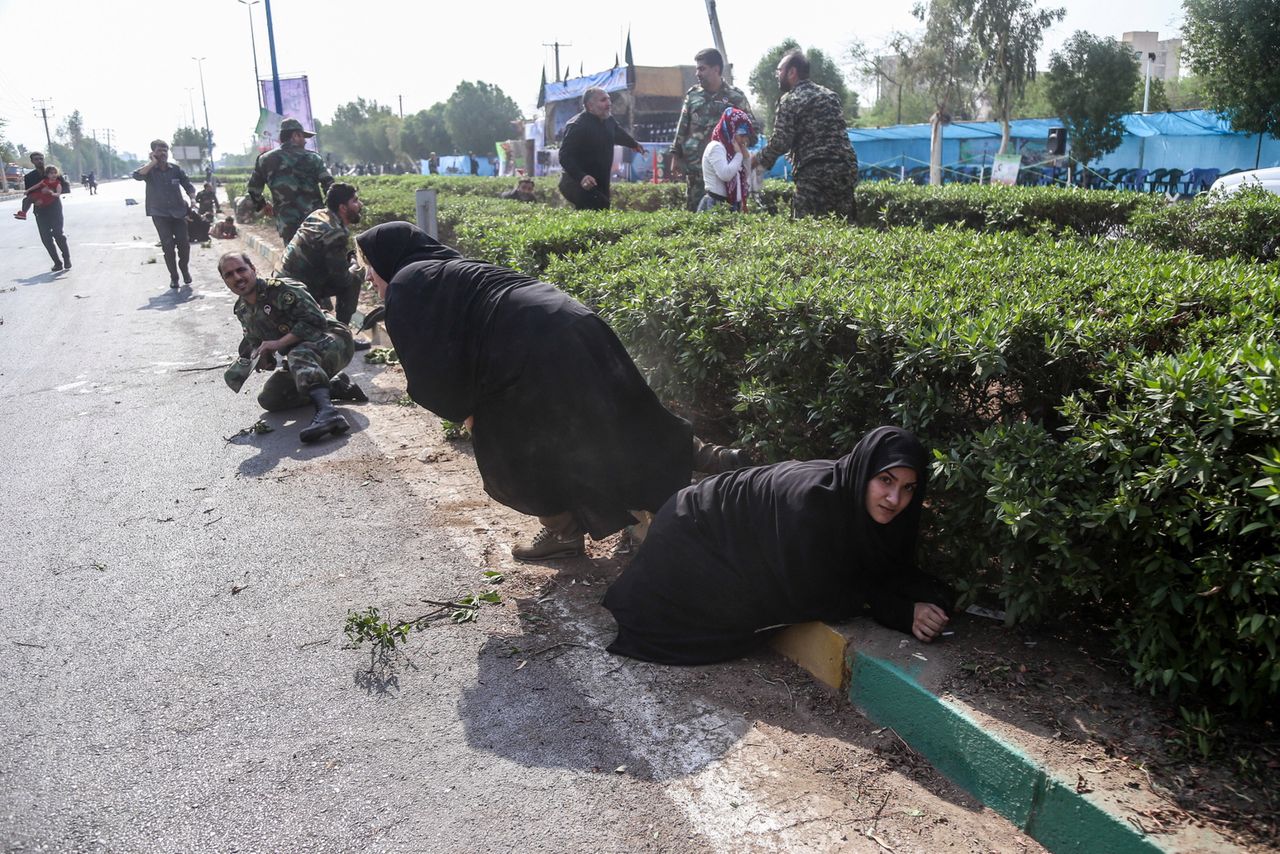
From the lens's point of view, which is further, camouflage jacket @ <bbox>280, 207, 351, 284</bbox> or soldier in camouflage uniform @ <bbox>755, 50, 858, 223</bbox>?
camouflage jacket @ <bbox>280, 207, 351, 284</bbox>

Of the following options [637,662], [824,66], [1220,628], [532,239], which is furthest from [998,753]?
[824,66]

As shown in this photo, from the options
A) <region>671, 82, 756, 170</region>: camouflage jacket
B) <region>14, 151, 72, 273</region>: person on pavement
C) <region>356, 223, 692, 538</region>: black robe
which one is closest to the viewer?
<region>356, 223, 692, 538</region>: black robe

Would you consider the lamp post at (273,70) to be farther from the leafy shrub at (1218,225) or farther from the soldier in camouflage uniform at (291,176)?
the leafy shrub at (1218,225)

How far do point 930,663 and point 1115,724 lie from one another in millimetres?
532

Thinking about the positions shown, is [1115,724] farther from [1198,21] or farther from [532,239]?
[1198,21]

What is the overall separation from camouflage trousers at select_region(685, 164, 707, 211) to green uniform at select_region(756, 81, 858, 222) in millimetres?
938

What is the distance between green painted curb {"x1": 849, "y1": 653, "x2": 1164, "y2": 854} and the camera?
2.29 m

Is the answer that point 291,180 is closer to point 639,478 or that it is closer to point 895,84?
point 639,478

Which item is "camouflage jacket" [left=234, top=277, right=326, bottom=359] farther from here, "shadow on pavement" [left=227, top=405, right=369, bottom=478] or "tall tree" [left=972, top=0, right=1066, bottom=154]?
"tall tree" [left=972, top=0, right=1066, bottom=154]

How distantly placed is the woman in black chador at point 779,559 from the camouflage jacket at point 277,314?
13.5ft

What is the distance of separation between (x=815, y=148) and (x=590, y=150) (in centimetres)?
243

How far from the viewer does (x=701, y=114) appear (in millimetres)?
8492

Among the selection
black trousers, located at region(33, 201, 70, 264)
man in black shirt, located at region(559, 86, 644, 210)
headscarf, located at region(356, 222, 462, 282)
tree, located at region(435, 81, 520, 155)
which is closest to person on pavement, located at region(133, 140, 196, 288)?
black trousers, located at region(33, 201, 70, 264)

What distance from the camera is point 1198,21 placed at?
65.9 feet
